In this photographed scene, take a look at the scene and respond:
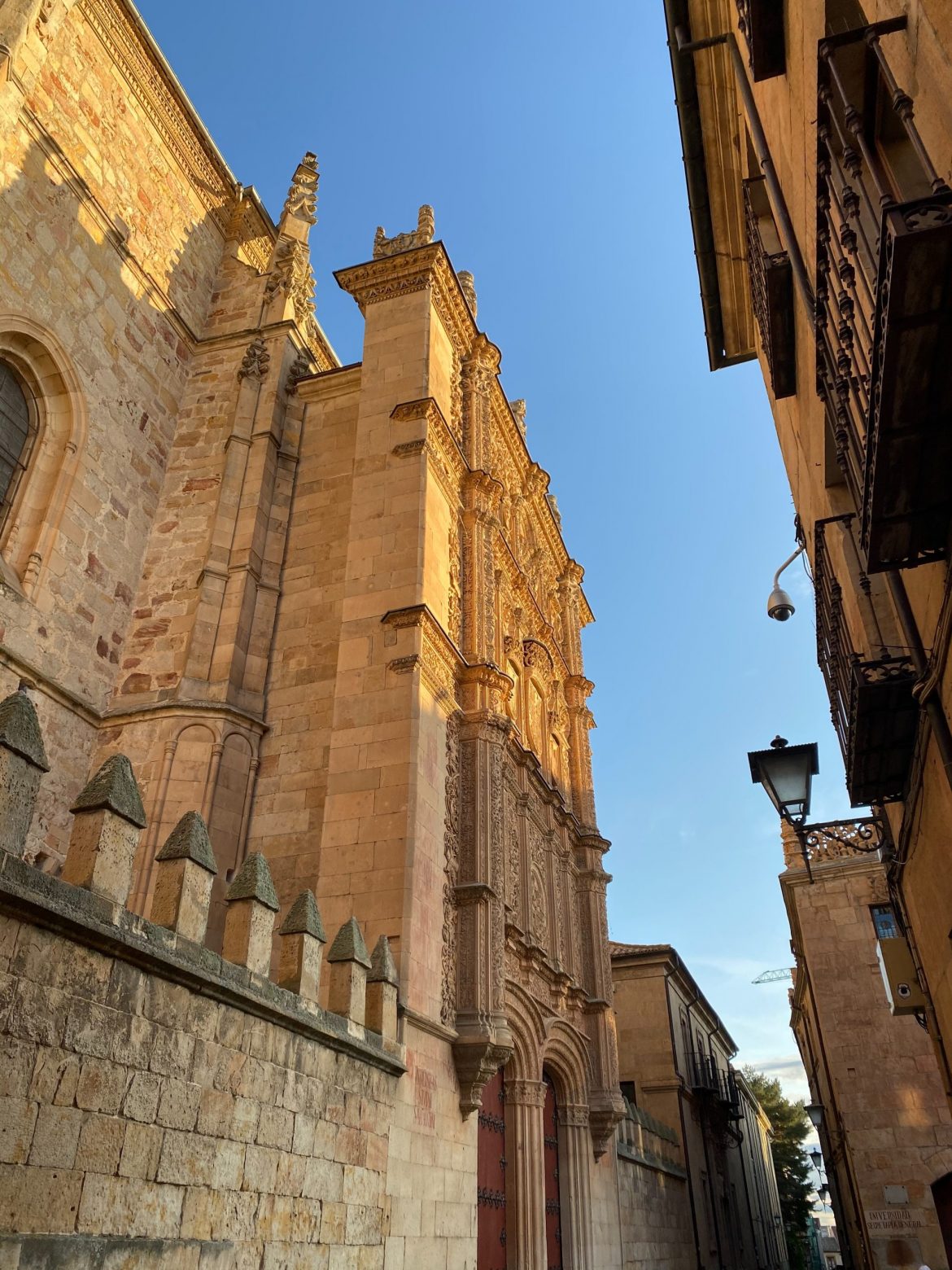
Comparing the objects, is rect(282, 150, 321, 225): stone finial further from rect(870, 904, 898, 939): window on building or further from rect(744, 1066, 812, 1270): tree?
rect(744, 1066, 812, 1270): tree

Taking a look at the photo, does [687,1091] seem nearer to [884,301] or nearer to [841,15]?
[841,15]

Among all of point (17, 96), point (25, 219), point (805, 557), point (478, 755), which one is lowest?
point (478, 755)

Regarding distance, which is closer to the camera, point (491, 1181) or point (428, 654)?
point (491, 1181)

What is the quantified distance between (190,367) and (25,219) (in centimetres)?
391

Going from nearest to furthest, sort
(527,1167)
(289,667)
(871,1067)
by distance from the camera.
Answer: (527,1167) → (289,667) → (871,1067)

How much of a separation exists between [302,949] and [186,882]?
5.44ft

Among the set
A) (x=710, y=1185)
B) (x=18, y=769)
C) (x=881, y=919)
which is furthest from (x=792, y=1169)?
(x=18, y=769)

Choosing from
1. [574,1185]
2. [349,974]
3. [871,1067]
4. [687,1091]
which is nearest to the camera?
[349,974]

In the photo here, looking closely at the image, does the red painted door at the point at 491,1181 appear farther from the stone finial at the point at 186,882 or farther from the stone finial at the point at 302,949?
the stone finial at the point at 186,882

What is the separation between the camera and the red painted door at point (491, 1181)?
1055cm

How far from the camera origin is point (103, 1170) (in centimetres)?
493

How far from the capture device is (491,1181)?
11008 mm

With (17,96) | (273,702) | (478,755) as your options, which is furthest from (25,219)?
(478,755)

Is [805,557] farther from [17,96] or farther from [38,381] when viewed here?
[17,96]
